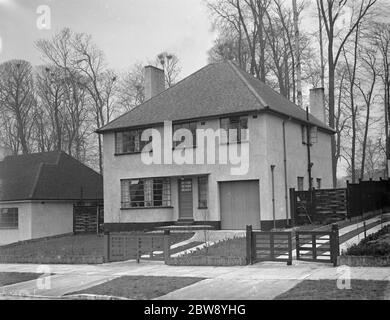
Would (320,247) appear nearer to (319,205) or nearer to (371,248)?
(371,248)

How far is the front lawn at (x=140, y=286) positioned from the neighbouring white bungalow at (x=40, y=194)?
1898 cm

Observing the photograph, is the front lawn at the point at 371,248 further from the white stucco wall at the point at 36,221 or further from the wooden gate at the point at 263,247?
the white stucco wall at the point at 36,221

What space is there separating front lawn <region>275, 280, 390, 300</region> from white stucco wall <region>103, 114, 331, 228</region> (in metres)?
13.4

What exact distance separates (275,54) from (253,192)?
20.0 meters

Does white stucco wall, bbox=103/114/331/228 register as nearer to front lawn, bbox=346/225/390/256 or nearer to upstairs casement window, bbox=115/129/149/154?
upstairs casement window, bbox=115/129/149/154

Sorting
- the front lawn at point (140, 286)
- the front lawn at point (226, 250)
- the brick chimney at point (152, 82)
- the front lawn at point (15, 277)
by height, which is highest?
the brick chimney at point (152, 82)

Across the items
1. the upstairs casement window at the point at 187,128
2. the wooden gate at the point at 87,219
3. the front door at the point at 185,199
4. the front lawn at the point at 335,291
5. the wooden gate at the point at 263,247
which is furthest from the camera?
the wooden gate at the point at 87,219

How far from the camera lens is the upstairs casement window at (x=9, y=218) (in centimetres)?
3288

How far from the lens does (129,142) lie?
3023cm

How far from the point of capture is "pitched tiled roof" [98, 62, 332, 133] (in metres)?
27.0

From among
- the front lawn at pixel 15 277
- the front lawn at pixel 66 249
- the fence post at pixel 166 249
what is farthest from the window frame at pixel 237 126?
the front lawn at pixel 15 277

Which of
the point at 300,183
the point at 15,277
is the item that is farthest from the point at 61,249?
the point at 300,183

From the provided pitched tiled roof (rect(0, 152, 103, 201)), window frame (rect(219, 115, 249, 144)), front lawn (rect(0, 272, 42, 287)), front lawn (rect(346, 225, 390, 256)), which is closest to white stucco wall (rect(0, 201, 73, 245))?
pitched tiled roof (rect(0, 152, 103, 201))

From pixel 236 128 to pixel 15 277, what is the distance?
13121 mm
